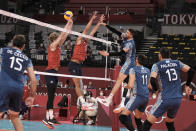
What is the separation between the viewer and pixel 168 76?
6.16 metres

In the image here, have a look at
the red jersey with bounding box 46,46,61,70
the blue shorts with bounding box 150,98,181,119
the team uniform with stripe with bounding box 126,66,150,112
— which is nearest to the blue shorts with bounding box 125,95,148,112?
the team uniform with stripe with bounding box 126,66,150,112

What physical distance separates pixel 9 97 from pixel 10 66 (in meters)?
0.48

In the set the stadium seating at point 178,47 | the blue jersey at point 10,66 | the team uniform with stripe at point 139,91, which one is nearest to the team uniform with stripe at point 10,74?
the blue jersey at point 10,66

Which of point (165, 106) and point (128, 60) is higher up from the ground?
point (128, 60)

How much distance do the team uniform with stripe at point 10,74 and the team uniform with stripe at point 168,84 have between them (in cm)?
249

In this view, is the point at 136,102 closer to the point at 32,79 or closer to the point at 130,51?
the point at 130,51

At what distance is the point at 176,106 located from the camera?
624 centimetres

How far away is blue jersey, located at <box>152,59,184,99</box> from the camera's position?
6.14 meters

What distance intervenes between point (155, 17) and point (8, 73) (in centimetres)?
1915

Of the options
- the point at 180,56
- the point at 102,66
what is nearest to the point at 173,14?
the point at 180,56

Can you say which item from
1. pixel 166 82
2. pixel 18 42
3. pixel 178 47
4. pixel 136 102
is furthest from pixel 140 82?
pixel 178 47

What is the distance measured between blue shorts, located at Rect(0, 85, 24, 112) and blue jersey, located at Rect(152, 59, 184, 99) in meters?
2.52

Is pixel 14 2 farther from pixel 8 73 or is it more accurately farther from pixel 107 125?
pixel 8 73

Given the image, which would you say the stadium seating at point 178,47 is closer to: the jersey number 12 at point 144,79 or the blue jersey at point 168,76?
the jersey number 12 at point 144,79
